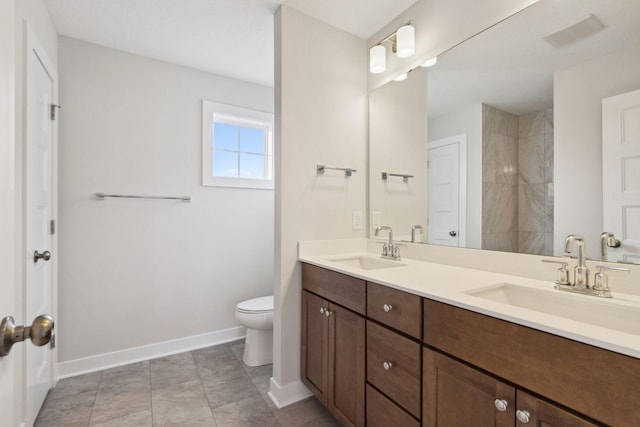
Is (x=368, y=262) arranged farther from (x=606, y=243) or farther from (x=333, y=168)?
(x=606, y=243)

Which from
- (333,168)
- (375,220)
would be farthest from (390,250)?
(333,168)

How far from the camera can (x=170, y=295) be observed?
2.46 meters

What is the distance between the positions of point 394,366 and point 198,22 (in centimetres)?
231

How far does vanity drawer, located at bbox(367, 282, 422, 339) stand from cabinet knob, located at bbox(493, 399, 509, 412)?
0.95ft

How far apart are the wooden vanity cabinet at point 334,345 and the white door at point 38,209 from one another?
4.65ft

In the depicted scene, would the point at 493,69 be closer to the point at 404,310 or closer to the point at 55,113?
the point at 404,310

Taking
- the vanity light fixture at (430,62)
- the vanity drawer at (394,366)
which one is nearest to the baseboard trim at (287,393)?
the vanity drawer at (394,366)

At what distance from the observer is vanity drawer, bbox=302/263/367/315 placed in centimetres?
138

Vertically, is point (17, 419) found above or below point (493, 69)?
below

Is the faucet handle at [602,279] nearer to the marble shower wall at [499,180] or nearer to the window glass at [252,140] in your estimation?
the marble shower wall at [499,180]

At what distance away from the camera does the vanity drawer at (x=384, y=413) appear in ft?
3.69

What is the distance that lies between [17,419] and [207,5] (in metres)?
2.36

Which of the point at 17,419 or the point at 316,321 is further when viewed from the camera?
the point at 316,321

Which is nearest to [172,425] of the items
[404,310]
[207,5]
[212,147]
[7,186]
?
[404,310]
